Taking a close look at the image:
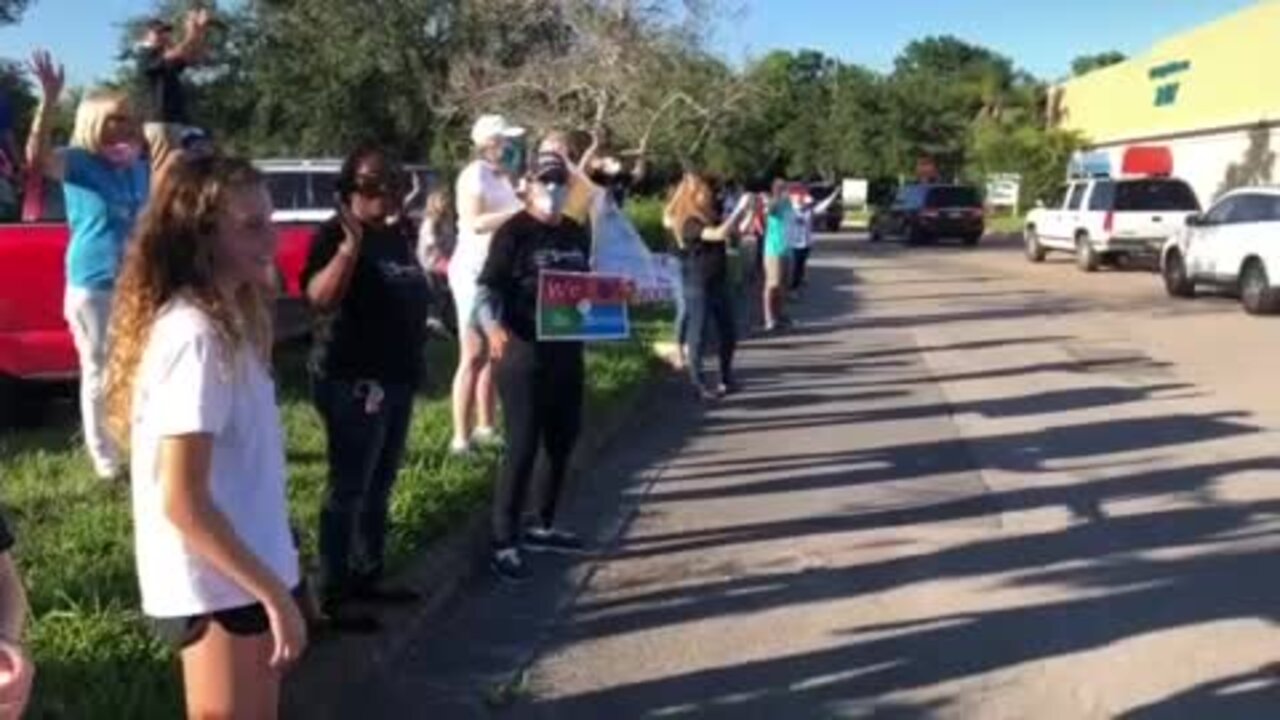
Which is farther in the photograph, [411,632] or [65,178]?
[65,178]

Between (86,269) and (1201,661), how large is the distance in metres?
4.70

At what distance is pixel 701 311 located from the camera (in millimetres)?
12766

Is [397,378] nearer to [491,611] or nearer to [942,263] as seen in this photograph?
[491,611]

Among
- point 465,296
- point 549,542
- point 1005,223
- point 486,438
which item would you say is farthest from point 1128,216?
point 1005,223

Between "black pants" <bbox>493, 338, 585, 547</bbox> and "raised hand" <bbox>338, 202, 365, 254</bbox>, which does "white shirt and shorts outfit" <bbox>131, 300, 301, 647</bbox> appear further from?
"black pants" <bbox>493, 338, 585, 547</bbox>

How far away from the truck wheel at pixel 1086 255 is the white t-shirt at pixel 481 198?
24.9 metres

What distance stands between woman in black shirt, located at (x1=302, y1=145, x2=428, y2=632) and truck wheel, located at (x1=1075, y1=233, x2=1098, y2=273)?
2767 cm

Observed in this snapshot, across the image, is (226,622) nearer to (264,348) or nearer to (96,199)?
(264,348)

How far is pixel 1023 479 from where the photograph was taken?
9.34 m

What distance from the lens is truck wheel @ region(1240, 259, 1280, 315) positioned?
2103 cm

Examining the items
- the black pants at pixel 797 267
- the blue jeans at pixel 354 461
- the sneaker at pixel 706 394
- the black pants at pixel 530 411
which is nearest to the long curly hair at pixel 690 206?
the sneaker at pixel 706 394

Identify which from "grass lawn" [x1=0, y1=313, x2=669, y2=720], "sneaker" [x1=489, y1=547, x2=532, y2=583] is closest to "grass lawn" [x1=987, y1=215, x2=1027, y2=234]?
"grass lawn" [x1=0, y1=313, x2=669, y2=720]

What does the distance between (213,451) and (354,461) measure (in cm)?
251

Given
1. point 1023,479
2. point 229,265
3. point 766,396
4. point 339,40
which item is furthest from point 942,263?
point 229,265
